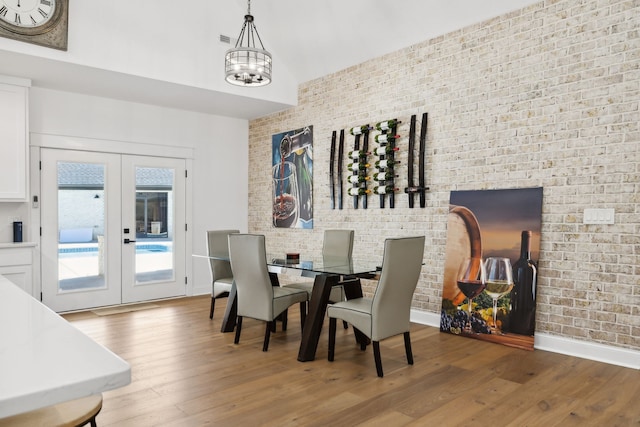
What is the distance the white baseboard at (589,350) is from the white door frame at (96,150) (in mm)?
4878

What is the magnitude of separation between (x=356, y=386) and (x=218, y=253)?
2766mm

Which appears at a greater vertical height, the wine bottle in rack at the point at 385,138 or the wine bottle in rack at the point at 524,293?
the wine bottle in rack at the point at 385,138

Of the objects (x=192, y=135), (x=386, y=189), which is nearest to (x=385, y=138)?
(x=386, y=189)

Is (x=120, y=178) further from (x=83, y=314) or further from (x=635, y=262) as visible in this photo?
(x=635, y=262)

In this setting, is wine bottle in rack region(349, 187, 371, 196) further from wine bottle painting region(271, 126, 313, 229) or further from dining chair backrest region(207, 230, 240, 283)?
dining chair backrest region(207, 230, 240, 283)

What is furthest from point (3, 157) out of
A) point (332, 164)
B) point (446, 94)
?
point (446, 94)

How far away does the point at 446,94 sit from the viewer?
486 cm

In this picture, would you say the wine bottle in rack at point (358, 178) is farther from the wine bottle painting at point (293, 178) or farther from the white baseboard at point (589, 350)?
the white baseboard at point (589, 350)

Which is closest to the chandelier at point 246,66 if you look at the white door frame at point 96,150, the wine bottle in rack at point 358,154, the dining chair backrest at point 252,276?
the dining chair backrest at point 252,276

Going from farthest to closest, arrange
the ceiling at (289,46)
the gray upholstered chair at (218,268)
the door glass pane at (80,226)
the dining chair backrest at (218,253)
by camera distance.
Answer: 1. the door glass pane at (80,226)
2. the dining chair backrest at (218,253)
3. the gray upholstered chair at (218,268)
4. the ceiling at (289,46)

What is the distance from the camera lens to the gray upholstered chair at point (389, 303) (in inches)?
133

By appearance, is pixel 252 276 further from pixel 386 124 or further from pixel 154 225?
pixel 154 225

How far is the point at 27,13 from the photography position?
441 centimetres

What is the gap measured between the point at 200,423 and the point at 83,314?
12.1 ft
